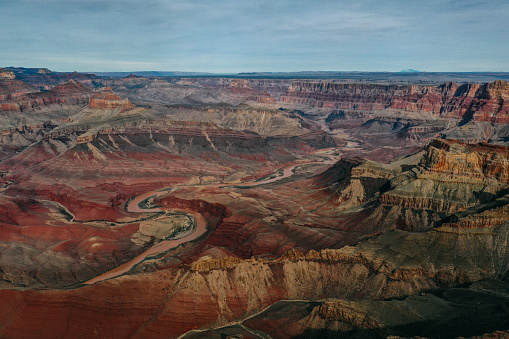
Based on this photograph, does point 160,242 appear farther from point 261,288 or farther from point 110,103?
point 110,103

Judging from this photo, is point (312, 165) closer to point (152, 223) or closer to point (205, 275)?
point (152, 223)

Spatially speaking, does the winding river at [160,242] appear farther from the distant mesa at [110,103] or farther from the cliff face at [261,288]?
the distant mesa at [110,103]

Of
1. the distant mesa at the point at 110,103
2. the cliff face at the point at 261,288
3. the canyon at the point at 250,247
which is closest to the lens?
the canyon at the point at 250,247

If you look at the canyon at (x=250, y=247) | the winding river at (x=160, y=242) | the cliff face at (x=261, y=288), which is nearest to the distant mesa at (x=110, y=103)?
the canyon at (x=250, y=247)

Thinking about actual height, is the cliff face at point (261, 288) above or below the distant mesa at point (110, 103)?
below

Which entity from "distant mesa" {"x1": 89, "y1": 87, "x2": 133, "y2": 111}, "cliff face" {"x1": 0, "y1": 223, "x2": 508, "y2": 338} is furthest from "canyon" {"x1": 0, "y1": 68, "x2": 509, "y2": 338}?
"distant mesa" {"x1": 89, "y1": 87, "x2": 133, "y2": 111}

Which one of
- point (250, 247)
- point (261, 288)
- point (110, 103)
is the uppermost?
point (110, 103)

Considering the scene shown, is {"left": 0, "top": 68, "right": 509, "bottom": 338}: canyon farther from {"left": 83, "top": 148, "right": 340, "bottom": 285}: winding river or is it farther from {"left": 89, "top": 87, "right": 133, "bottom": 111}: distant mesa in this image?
{"left": 89, "top": 87, "right": 133, "bottom": 111}: distant mesa

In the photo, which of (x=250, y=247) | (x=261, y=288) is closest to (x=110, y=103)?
(x=250, y=247)

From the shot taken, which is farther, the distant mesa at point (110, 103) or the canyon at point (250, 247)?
the distant mesa at point (110, 103)

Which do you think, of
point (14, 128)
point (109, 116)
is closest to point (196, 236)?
point (109, 116)

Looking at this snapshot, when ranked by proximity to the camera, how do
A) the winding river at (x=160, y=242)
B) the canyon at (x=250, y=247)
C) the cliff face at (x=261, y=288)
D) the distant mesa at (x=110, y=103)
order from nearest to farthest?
the canyon at (x=250, y=247) → the cliff face at (x=261, y=288) → the winding river at (x=160, y=242) → the distant mesa at (x=110, y=103)
